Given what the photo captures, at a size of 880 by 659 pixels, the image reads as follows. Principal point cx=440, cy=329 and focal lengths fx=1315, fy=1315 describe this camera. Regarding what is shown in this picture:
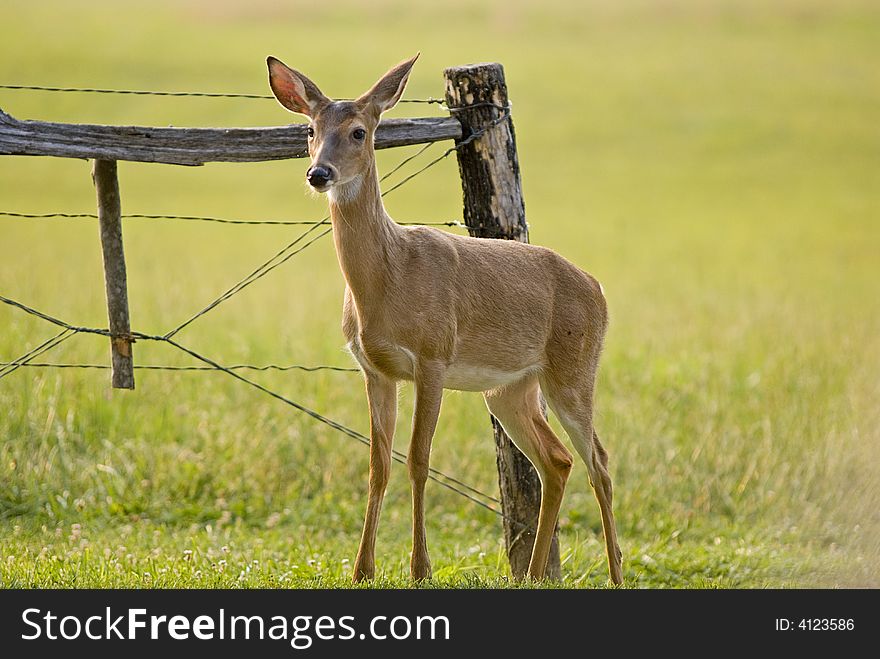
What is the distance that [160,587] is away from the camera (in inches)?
230

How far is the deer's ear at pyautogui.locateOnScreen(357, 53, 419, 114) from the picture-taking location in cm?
561

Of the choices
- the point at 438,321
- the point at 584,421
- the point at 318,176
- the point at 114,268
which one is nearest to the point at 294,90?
the point at 318,176

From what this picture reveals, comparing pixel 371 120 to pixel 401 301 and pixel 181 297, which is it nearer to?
pixel 401 301

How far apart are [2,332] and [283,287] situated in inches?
242

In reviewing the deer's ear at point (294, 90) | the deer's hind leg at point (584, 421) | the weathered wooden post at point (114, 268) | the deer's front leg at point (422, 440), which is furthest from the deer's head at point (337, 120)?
the deer's hind leg at point (584, 421)

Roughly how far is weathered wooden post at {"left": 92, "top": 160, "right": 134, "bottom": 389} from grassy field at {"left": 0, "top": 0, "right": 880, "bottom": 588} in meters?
0.99

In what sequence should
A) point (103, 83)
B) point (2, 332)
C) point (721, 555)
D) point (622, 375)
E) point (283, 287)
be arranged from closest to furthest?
1. point (721, 555)
2. point (2, 332)
3. point (622, 375)
4. point (283, 287)
5. point (103, 83)

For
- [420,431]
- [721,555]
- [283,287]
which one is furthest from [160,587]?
[283,287]

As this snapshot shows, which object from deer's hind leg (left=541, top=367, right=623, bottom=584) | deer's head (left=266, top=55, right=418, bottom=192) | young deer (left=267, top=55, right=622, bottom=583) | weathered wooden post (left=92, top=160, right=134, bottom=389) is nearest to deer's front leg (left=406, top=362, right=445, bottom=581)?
young deer (left=267, top=55, right=622, bottom=583)

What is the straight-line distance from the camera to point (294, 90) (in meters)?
5.70

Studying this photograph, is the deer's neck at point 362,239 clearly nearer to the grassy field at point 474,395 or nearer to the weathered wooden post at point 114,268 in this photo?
the weathered wooden post at point 114,268

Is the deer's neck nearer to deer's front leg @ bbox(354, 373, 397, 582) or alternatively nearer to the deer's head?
the deer's head

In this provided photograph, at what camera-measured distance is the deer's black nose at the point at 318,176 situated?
5.16m

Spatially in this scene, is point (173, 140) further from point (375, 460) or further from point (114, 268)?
point (375, 460)
